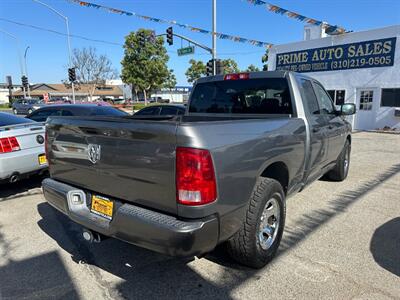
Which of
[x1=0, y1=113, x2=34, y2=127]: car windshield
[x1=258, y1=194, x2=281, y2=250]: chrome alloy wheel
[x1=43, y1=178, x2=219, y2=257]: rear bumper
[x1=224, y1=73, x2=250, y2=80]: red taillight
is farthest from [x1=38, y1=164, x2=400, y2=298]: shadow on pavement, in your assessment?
[x1=0, y1=113, x2=34, y2=127]: car windshield

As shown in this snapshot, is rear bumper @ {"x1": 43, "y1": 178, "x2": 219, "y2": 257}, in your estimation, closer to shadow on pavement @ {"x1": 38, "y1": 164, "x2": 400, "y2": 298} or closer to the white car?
shadow on pavement @ {"x1": 38, "y1": 164, "x2": 400, "y2": 298}

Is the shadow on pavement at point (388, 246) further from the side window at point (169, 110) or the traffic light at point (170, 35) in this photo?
the traffic light at point (170, 35)

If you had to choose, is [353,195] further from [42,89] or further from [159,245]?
[42,89]

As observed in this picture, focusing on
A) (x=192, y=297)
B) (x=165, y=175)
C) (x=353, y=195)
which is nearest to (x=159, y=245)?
(x=165, y=175)

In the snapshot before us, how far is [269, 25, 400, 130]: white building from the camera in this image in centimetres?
1564

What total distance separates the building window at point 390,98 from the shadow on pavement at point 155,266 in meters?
14.1

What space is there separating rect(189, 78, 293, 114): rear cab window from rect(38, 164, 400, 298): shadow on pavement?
5.08ft

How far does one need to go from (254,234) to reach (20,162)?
12.7 ft

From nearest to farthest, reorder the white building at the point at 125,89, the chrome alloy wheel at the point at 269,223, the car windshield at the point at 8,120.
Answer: the chrome alloy wheel at the point at 269,223 → the car windshield at the point at 8,120 → the white building at the point at 125,89

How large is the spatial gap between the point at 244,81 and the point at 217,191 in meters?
2.36

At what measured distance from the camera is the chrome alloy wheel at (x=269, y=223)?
307 cm

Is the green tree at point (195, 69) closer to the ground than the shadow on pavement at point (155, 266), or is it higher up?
higher up

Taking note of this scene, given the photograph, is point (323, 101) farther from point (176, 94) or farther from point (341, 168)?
point (176, 94)

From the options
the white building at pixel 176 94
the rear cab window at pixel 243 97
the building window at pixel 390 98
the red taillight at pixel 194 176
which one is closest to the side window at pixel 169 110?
the rear cab window at pixel 243 97
